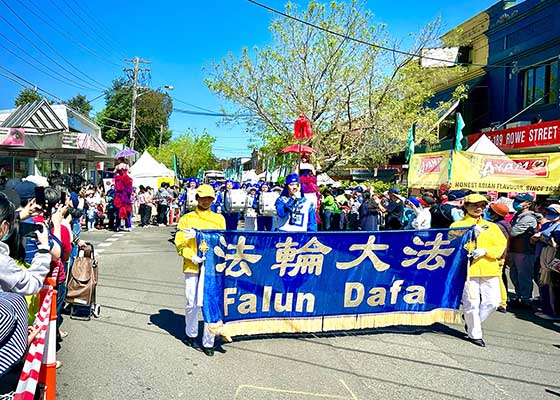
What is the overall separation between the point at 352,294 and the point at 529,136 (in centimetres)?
1203

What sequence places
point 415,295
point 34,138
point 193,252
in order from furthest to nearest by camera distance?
1. point 34,138
2. point 415,295
3. point 193,252

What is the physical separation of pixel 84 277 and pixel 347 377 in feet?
10.5

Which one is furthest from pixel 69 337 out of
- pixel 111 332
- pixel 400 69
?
pixel 400 69

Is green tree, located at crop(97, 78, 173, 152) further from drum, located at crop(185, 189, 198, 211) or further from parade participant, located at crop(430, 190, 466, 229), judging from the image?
parade participant, located at crop(430, 190, 466, 229)

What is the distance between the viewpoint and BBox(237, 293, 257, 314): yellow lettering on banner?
4.97 metres

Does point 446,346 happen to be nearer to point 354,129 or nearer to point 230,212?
point 230,212

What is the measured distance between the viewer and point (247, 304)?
16.4 ft

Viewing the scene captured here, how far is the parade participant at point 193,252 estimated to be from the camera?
15.7ft

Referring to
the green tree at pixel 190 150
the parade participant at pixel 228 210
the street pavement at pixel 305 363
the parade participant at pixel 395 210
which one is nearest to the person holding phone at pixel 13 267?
the street pavement at pixel 305 363

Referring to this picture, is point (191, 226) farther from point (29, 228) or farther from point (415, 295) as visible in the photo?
point (415, 295)

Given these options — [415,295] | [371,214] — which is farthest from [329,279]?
[371,214]

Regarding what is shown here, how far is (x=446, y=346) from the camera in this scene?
527 cm

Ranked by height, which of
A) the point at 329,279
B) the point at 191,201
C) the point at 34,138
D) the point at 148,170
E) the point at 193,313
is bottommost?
the point at 193,313

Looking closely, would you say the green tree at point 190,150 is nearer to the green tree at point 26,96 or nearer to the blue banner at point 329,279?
the green tree at point 26,96
